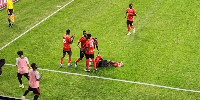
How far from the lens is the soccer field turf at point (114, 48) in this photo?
1731cm

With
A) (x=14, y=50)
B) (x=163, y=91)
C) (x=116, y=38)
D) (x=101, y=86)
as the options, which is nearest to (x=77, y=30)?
(x=116, y=38)

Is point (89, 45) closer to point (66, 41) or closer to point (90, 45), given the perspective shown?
point (90, 45)

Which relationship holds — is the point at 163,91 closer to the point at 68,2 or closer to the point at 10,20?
the point at 10,20

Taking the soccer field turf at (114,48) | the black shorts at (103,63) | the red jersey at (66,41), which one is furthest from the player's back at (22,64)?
the black shorts at (103,63)

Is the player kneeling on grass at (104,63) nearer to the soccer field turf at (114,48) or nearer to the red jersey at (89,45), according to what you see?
the soccer field turf at (114,48)

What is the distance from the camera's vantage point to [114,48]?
72.1ft

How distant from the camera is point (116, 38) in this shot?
23500 millimetres

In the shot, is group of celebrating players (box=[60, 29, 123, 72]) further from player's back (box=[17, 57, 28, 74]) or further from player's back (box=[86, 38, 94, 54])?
player's back (box=[17, 57, 28, 74])

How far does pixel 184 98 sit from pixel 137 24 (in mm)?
10161

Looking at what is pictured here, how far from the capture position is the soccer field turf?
17.3m

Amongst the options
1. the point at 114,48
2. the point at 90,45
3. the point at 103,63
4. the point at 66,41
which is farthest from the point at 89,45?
the point at 114,48

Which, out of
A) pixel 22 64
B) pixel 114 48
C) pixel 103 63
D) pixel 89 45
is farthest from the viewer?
pixel 114 48

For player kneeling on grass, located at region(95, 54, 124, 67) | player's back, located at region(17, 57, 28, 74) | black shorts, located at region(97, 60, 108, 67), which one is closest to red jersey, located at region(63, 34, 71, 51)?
player kneeling on grass, located at region(95, 54, 124, 67)

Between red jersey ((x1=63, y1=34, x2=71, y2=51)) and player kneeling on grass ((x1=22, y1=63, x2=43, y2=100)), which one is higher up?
red jersey ((x1=63, y1=34, x2=71, y2=51))
